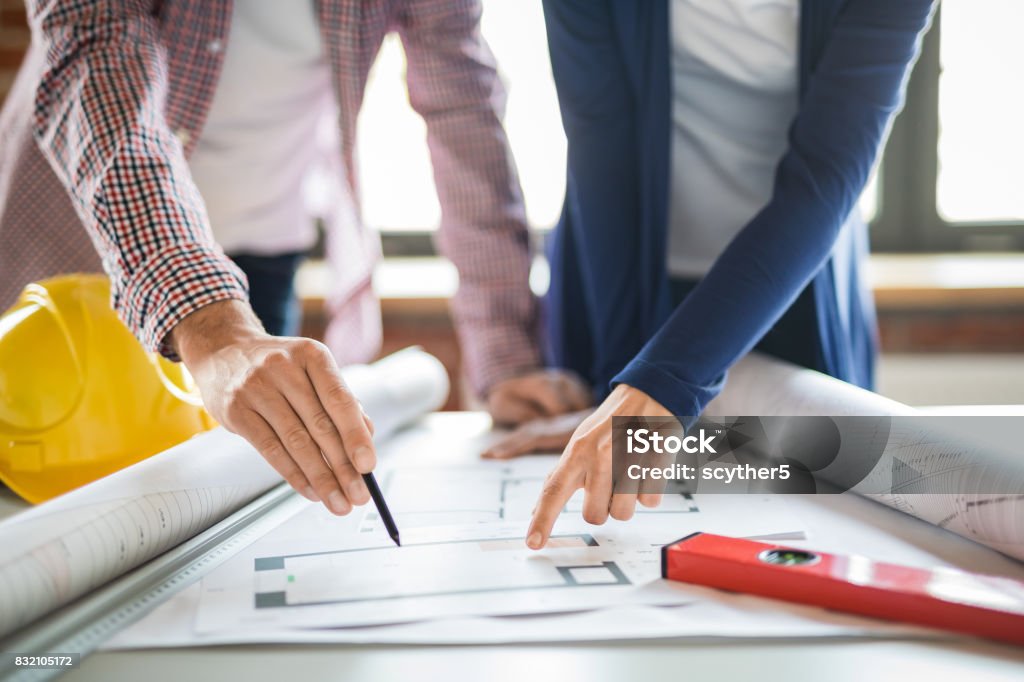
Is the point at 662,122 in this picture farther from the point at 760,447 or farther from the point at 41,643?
the point at 41,643

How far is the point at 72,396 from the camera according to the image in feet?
2.23

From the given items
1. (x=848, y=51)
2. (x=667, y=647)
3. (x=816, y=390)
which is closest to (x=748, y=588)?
(x=667, y=647)

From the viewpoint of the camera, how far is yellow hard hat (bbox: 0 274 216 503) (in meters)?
0.67

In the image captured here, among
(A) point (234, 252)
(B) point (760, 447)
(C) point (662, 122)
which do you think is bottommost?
(B) point (760, 447)

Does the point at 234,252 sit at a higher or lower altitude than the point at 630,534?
higher

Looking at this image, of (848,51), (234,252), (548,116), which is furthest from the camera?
(548,116)

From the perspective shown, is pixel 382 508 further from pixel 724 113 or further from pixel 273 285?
pixel 273 285

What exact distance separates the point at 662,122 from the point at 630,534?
A: 49cm

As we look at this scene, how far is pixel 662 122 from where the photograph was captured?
2.93ft

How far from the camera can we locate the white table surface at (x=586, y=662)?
1.31 ft

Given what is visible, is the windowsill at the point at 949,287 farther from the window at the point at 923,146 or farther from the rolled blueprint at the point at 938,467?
the rolled blueprint at the point at 938,467

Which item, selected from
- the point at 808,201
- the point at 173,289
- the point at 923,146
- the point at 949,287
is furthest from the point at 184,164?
the point at 923,146

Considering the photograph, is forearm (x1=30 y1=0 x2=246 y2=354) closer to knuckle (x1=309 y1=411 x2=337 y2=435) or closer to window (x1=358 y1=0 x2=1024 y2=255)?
knuckle (x1=309 y1=411 x2=337 y2=435)

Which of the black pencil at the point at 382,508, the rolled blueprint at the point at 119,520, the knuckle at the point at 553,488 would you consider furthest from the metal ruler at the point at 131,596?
the knuckle at the point at 553,488
